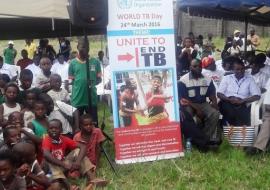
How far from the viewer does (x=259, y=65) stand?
935 centimetres

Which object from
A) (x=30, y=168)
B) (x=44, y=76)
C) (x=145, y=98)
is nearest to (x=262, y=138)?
(x=145, y=98)

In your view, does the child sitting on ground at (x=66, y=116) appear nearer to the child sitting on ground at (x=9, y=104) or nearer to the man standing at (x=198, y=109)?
the child sitting on ground at (x=9, y=104)

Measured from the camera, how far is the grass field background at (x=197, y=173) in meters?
6.18

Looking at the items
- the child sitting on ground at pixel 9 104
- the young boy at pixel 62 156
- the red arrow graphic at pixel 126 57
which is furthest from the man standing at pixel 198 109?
the child sitting on ground at pixel 9 104

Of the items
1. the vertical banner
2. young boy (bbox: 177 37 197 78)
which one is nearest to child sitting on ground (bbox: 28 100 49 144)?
the vertical banner

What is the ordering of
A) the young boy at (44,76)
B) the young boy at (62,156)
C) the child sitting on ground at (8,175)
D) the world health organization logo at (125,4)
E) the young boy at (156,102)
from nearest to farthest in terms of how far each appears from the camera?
the child sitting on ground at (8,175) < the young boy at (62,156) < the world health organization logo at (125,4) < the young boy at (156,102) < the young boy at (44,76)

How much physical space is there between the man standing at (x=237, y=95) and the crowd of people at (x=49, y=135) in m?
2.11

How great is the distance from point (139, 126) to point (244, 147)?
178cm

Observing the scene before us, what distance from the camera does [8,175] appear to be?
4.50 metres

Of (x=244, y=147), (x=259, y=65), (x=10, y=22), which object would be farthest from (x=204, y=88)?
(x=10, y=22)

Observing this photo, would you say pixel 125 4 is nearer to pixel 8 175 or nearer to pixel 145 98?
pixel 145 98

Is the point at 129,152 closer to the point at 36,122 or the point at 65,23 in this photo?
the point at 36,122

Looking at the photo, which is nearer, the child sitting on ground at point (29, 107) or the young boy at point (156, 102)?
the child sitting on ground at point (29, 107)

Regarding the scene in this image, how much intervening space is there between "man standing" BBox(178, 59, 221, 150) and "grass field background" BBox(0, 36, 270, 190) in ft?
1.25
